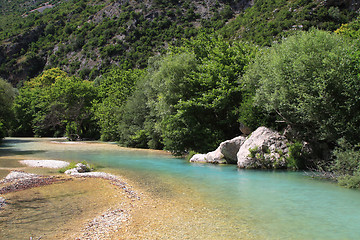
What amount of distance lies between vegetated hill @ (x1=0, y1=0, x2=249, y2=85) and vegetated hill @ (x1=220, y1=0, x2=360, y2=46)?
101 feet

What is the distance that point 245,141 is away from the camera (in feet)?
71.1

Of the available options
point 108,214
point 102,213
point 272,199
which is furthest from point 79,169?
point 272,199

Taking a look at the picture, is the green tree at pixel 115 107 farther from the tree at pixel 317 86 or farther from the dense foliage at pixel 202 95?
the tree at pixel 317 86

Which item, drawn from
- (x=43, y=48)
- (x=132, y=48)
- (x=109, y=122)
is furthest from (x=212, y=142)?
(x=43, y=48)

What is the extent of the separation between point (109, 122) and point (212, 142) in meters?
27.3

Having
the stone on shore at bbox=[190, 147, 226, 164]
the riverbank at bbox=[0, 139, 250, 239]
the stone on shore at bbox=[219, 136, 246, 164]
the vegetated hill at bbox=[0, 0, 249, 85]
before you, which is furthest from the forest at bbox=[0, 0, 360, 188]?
the vegetated hill at bbox=[0, 0, 249, 85]

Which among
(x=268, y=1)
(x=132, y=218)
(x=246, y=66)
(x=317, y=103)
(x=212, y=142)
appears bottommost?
→ (x=132, y=218)

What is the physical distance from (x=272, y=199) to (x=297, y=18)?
65.8 metres

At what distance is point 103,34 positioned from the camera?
11944 centimetres

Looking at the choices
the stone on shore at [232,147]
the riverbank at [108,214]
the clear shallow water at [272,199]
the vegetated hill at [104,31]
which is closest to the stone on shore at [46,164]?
the clear shallow water at [272,199]

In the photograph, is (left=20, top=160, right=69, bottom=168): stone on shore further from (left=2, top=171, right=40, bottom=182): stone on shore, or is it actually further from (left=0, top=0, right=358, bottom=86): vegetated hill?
(left=0, top=0, right=358, bottom=86): vegetated hill

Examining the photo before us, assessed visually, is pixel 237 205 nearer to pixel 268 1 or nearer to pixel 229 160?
pixel 229 160

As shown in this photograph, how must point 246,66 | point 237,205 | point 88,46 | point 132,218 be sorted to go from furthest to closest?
point 88,46
point 246,66
point 237,205
point 132,218

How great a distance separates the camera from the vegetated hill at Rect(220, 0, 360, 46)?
63.7 m
